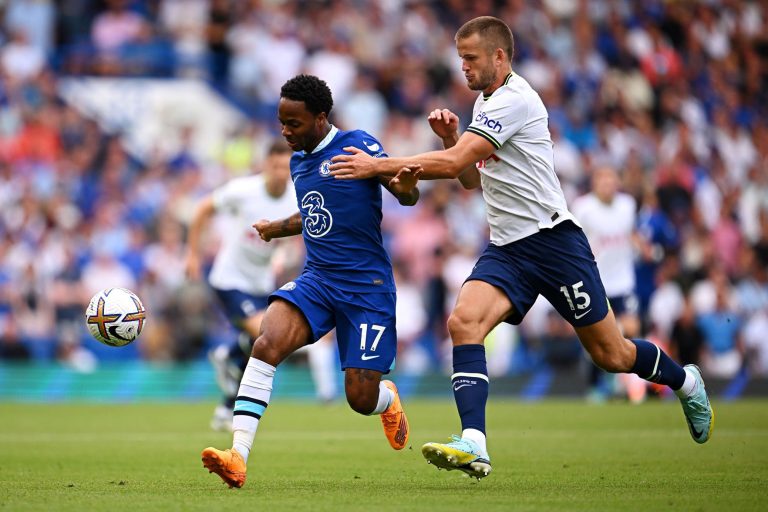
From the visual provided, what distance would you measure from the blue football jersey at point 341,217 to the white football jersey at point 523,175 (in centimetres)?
77

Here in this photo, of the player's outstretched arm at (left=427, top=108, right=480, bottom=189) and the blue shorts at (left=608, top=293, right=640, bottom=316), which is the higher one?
the player's outstretched arm at (left=427, top=108, right=480, bottom=189)

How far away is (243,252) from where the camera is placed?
1359cm

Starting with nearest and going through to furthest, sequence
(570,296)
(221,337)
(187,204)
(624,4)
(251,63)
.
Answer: (570,296) → (221,337) → (187,204) → (251,63) → (624,4)

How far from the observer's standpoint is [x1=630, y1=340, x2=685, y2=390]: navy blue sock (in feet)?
28.4

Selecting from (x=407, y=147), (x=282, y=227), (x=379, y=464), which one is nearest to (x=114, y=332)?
(x=282, y=227)

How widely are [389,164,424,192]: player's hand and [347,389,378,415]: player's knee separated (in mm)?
1453

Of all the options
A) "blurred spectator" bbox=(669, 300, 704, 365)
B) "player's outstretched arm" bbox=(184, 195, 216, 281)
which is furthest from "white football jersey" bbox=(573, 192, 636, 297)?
"player's outstretched arm" bbox=(184, 195, 216, 281)

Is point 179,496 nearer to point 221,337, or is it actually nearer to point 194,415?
point 194,415

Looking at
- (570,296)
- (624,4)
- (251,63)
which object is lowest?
(570,296)

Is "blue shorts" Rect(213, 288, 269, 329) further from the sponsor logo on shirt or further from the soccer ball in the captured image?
the sponsor logo on shirt

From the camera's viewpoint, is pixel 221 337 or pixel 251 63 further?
pixel 251 63

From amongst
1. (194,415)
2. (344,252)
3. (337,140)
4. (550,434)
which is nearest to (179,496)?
(344,252)

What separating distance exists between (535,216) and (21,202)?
1443 centimetres

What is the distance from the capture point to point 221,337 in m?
20.2
